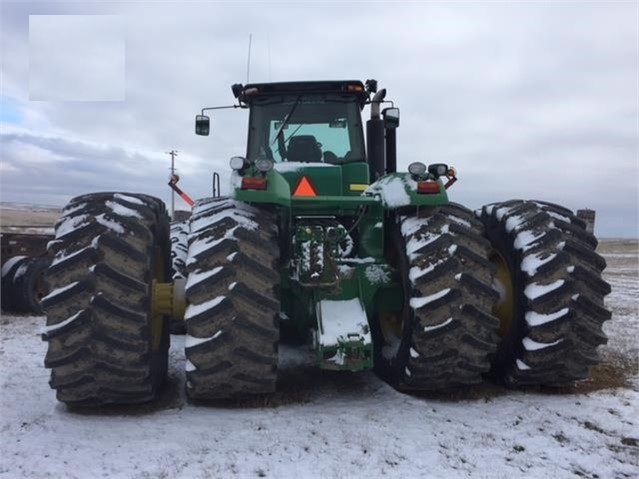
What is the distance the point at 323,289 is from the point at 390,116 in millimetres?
2923

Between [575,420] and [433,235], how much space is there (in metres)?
1.62

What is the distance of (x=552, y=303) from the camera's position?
4.50m

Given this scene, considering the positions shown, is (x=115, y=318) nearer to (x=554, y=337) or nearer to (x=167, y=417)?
(x=167, y=417)

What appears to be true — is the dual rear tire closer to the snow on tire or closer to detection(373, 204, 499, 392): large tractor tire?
detection(373, 204, 499, 392): large tractor tire

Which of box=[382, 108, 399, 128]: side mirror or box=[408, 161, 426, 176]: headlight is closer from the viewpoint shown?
box=[408, 161, 426, 176]: headlight

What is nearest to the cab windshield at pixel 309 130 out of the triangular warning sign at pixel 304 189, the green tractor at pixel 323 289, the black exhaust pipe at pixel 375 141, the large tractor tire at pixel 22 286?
the black exhaust pipe at pixel 375 141

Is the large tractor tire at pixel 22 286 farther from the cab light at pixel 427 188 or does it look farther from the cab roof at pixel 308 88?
the cab light at pixel 427 188

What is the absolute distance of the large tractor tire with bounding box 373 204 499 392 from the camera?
4.18 metres

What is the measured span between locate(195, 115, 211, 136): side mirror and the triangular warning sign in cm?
217

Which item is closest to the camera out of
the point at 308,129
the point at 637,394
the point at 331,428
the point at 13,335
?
the point at 331,428

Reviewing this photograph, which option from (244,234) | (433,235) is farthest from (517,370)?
(244,234)

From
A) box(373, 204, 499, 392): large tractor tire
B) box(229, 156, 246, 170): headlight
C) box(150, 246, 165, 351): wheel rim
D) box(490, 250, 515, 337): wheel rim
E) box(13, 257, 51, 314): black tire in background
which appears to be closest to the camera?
box(373, 204, 499, 392): large tractor tire

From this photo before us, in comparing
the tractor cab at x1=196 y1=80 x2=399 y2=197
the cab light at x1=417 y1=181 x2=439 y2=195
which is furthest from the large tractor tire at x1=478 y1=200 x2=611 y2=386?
the tractor cab at x1=196 y1=80 x2=399 y2=197

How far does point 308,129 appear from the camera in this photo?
20.7 feet
